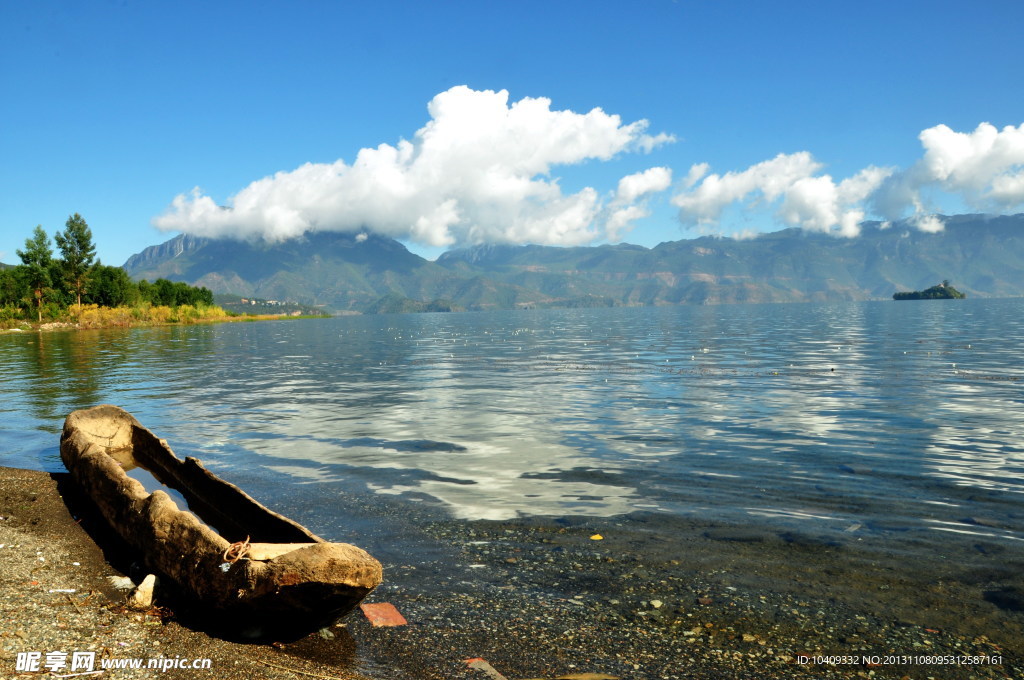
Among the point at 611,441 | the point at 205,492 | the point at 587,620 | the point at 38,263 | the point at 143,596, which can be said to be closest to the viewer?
the point at 143,596

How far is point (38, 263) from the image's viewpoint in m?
147

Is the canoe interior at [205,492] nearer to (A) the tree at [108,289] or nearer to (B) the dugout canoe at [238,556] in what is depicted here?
(B) the dugout canoe at [238,556]

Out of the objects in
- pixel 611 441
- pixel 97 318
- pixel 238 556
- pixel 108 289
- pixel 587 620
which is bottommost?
pixel 611 441

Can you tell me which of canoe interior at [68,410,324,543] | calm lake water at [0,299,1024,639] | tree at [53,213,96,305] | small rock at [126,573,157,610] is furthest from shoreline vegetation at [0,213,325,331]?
small rock at [126,573,157,610]

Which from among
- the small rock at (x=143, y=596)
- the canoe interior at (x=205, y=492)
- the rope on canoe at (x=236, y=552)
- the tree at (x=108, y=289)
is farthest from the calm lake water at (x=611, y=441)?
the tree at (x=108, y=289)

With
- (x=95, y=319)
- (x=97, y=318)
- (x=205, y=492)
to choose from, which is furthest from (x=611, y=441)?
(x=97, y=318)

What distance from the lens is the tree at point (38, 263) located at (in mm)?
144250

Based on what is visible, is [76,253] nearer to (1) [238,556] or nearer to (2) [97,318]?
(2) [97,318]

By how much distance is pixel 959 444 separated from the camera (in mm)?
21125

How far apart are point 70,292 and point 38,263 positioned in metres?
12.9

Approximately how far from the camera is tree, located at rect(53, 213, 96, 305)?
506 ft

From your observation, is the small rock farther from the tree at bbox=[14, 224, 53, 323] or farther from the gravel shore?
the tree at bbox=[14, 224, 53, 323]

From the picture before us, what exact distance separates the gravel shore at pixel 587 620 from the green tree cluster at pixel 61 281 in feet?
534

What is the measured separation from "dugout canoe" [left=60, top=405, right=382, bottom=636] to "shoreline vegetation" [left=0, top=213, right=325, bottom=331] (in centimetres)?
15735
